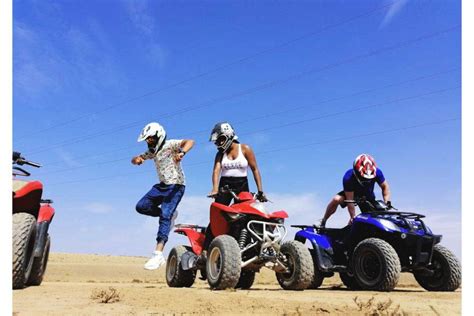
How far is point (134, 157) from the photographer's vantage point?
29.6 feet

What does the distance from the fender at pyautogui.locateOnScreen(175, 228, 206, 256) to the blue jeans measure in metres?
0.80

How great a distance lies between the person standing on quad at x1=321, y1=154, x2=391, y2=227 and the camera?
10.3 m

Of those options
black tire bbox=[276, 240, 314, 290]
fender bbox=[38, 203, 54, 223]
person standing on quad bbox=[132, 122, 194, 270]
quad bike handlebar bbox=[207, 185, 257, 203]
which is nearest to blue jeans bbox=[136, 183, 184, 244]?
person standing on quad bbox=[132, 122, 194, 270]

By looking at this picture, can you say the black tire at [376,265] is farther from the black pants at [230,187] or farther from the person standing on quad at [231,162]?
the black pants at [230,187]

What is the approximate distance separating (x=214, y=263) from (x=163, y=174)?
167 centimetres

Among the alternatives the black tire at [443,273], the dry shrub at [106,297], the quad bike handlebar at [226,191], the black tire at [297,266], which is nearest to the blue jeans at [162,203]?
the quad bike handlebar at [226,191]

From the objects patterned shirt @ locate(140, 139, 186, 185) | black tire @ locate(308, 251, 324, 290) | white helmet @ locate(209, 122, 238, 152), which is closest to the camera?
patterned shirt @ locate(140, 139, 186, 185)

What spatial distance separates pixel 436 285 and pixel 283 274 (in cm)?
277

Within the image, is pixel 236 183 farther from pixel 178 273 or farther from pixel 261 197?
pixel 178 273

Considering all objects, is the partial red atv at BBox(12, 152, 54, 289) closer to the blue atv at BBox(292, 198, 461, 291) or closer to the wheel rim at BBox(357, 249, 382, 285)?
the blue atv at BBox(292, 198, 461, 291)

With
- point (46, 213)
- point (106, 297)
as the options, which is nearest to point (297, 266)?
point (106, 297)
